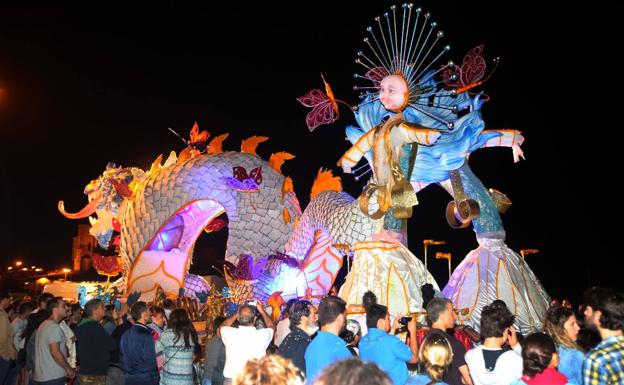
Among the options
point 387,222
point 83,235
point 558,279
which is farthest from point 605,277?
point 83,235

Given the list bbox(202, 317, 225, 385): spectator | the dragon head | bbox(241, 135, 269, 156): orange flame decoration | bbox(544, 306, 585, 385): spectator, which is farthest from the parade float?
the dragon head

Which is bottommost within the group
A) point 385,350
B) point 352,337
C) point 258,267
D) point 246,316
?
point 352,337

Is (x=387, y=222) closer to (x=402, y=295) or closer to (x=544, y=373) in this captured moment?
(x=402, y=295)

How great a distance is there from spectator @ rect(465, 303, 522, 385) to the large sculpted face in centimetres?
533

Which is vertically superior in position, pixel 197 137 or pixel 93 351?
pixel 197 137

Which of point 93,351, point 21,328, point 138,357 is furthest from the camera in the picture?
point 21,328

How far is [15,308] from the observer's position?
9.06 m

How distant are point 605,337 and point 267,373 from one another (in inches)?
83.3

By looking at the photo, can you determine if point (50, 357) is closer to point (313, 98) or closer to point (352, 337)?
point (352, 337)

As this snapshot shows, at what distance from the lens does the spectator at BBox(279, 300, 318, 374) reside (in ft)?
14.6

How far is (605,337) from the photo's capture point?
11.1ft

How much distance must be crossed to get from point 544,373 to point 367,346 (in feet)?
4.06

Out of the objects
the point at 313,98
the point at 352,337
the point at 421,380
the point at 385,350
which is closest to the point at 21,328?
the point at 352,337

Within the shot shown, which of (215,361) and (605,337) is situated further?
(215,361)
